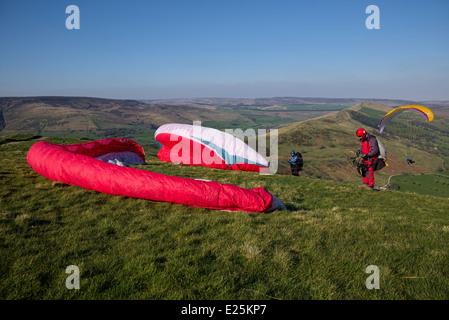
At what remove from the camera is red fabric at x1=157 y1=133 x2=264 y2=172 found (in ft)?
61.8

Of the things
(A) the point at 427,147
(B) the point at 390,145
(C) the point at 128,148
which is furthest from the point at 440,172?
(C) the point at 128,148

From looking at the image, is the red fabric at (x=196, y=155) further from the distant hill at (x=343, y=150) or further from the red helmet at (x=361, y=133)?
the distant hill at (x=343, y=150)

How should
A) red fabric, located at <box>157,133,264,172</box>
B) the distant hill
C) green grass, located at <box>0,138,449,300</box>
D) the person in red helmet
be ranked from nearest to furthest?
green grass, located at <box>0,138,449,300</box>, the person in red helmet, red fabric, located at <box>157,133,264,172</box>, the distant hill

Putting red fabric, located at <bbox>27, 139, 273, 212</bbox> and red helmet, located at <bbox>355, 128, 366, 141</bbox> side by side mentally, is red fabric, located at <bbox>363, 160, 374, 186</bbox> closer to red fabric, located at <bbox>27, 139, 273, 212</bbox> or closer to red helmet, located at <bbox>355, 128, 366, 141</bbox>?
red helmet, located at <bbox>355, 128, 366, 141</bbox>

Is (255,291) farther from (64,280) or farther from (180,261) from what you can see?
(64,280)

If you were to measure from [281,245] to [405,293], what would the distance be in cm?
193

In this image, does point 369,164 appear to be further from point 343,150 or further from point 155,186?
point 343,150

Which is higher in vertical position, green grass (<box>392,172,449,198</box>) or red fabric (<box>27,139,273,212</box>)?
red fabric (<box>27,139,273,212</box>)

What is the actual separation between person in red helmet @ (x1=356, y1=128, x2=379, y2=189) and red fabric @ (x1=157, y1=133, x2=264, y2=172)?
7.14m

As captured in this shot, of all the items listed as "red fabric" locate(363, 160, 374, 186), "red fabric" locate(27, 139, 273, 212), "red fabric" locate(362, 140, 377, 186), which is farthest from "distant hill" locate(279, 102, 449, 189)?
"red fabric" locate(27, 139, 273, 212)

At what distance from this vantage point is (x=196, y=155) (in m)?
19.5

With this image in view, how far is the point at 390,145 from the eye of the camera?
12512cm

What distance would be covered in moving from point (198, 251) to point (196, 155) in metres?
15.5

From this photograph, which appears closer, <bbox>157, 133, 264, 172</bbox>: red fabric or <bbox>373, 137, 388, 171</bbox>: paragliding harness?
<bbox>373, 137, 388, 171</bbox>: paragliding harness
